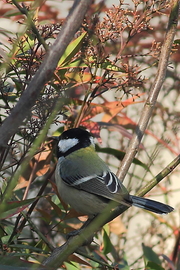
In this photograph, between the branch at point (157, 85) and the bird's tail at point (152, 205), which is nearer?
the branch at point (157, 85)

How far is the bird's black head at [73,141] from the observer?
1.70m

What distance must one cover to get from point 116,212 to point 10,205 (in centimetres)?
44

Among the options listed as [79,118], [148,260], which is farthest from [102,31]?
[148,260]

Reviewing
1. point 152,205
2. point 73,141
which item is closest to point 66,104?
point 152,205

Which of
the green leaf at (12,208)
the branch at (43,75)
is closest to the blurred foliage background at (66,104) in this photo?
the green leaf at (12,208)

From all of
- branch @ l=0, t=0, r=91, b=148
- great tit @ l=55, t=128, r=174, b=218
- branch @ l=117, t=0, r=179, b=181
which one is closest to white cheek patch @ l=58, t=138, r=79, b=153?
great tit @ l=55, t=128, r=174, b=218

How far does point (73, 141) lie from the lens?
189 cm

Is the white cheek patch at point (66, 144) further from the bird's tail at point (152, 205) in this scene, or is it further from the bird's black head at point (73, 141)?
the bird's tail at point (152, 205)

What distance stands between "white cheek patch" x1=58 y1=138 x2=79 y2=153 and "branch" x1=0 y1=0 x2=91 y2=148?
3.82 feet

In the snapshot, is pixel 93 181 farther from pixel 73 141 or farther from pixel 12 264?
pixel 12 264

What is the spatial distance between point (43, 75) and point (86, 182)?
4.22 ft

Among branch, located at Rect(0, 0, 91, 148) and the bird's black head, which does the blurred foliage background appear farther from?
branch, located at Rect(0, 0, 91, 148)

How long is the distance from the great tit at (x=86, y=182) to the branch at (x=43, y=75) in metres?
1.03

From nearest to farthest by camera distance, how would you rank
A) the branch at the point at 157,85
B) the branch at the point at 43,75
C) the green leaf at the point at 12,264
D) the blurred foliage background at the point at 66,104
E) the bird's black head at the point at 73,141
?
the branch at the point at 43,75, the green leaf at the point at 12,264, the blurred foliage background at the point at 66,104, the branch at the point at 157,85, the bird's black head at the point at 73,141
